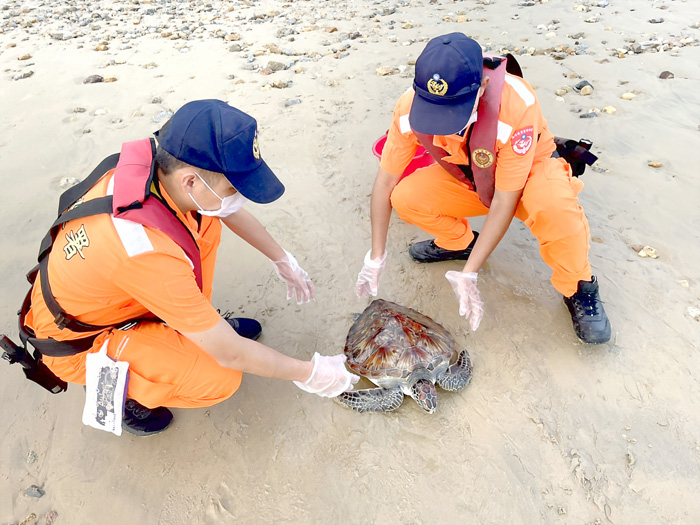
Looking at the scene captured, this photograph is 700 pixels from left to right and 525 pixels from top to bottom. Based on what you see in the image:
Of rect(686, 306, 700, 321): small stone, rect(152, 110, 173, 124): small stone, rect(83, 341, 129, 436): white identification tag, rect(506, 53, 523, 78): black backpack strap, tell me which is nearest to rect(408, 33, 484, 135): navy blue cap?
rect(506, 53, 523, 78): black backpack strap

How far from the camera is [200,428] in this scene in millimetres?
2008

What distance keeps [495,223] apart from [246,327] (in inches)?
54.5

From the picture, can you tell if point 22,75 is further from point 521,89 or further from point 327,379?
point 521,89

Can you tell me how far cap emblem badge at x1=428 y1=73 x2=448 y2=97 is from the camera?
5.39 feet

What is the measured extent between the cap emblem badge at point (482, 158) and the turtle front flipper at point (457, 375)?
93 cm

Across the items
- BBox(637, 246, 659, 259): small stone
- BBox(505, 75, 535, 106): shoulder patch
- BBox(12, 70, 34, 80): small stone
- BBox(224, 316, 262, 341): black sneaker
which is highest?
BBox(505, 75, 535, 106): shoulder patch

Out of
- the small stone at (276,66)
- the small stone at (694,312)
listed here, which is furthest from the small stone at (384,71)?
the small stone at (694,312)

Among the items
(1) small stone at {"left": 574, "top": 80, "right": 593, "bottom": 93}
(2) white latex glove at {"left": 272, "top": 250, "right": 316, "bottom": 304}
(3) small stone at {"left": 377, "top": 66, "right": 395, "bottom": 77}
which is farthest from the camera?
(3) small stone at {"left": 377, "top": 66, "right": 395, "bottom": 77}

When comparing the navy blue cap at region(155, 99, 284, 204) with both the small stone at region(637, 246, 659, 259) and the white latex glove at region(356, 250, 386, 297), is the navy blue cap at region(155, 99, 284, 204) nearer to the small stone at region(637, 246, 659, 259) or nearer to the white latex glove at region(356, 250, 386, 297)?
the white latex glove at region(356, 250, 386, 297)

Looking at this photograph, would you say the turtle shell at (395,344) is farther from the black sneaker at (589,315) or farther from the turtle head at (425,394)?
the black sneaker at (589,315)

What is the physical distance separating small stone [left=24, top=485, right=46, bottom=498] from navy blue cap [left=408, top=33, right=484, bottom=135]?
224cm

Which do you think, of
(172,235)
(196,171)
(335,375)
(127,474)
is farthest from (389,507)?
(196,171)

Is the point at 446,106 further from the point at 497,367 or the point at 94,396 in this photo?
the point at 94,396

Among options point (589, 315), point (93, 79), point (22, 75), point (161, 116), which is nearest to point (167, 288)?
point (589, 315)
